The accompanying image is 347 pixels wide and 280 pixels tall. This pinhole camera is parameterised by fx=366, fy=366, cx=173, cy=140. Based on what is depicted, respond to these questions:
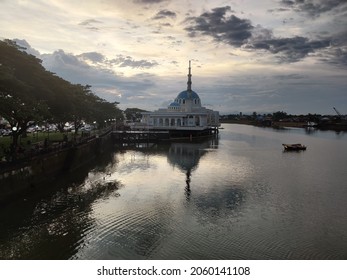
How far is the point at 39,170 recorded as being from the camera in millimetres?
36688

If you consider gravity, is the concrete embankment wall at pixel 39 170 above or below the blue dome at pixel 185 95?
below

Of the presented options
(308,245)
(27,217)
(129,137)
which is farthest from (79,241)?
(129,137)

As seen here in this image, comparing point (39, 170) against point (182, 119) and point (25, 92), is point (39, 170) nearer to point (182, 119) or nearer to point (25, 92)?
point (25, 92)

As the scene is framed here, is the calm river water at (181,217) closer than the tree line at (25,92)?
Yes

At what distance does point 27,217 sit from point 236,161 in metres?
38.2

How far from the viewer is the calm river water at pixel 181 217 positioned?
69.1 ft

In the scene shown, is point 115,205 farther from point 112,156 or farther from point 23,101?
point 112,156

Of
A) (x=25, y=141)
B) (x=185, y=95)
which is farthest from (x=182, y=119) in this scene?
(x=25, y=141)

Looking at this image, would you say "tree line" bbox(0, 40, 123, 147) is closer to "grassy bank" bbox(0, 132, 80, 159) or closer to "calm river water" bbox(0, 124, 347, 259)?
"grassy bank" bbox(0, 132, 80, 159)

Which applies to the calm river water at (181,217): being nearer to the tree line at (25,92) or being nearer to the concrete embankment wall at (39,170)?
the concrete embankment wall at (39,170)

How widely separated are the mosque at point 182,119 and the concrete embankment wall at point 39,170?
54713 millimetres

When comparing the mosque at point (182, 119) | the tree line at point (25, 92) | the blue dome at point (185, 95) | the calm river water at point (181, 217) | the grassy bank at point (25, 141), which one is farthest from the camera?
the blue dome at point (185, 95)

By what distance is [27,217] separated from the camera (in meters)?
26.4

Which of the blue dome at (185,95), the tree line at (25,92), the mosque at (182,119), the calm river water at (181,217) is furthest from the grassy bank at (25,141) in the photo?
the blue dome at (185,95)
